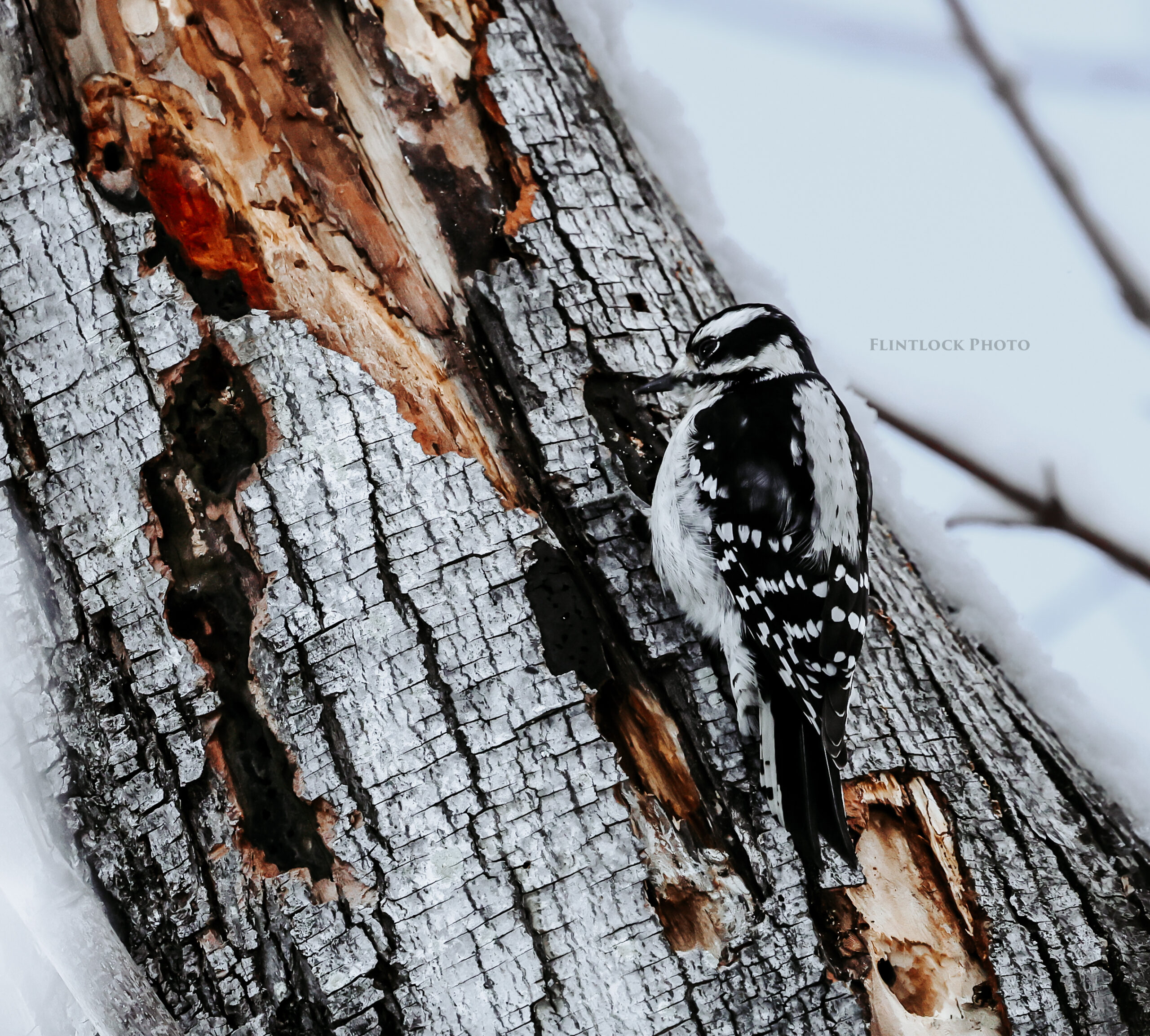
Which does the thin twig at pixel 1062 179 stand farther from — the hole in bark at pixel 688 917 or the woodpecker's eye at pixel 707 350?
the hole in bark at pixel 688 917

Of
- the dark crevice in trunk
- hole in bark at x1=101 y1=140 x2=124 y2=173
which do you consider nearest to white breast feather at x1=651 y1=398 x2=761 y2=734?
the dark crevice in trunk

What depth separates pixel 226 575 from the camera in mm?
1327

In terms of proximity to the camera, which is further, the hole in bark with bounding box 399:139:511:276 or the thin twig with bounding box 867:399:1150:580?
the thin twig with bounding box 867:399:1150:580

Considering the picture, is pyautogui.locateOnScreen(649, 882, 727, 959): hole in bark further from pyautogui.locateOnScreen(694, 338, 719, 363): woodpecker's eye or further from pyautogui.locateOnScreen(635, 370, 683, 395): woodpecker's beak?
pyautogui.locateOnScreen(694, 338, 719, 363): woodpecker's eye

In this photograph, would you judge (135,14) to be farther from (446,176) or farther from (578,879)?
(578,879)

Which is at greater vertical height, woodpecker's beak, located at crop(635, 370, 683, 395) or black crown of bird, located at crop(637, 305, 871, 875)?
woodpecker's beak, located at crop(635, 370, 683, 395)

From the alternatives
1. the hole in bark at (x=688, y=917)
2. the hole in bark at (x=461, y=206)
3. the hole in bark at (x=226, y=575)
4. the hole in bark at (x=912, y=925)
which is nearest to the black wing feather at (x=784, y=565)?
the hole in bark at (x=912, y=925)

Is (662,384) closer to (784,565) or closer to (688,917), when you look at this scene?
(784,565)

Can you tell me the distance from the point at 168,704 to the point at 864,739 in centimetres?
108

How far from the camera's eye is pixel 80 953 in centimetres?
125

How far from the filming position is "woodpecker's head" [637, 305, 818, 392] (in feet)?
5.50

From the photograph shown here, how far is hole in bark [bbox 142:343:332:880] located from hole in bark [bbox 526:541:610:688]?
1.31ft

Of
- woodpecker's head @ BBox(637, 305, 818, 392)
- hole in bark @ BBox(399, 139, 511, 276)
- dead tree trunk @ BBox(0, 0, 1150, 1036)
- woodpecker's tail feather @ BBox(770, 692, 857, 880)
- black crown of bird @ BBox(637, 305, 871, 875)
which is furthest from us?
woodpecker's head @ BBox(637, 305, 818, 392)

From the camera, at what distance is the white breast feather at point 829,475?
1.63 meters
